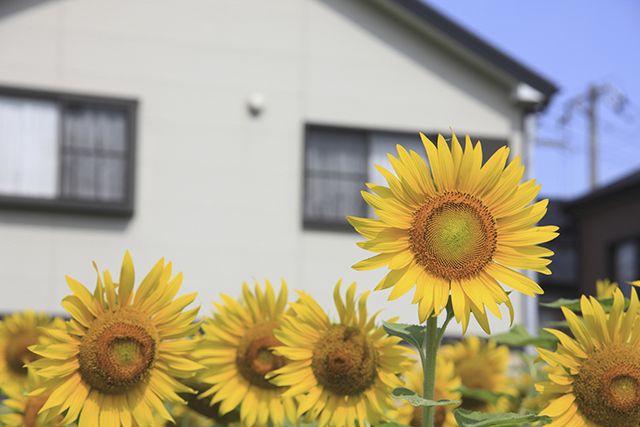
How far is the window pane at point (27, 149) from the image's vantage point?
802cm

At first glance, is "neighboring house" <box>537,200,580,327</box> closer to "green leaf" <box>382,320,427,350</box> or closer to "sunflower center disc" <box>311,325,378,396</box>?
"sunflower center disc" <box>311,325,378,396</box>

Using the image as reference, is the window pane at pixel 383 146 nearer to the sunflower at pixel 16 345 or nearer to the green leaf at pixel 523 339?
the sunflower at pixel 16 345

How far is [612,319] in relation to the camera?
3.65 ft

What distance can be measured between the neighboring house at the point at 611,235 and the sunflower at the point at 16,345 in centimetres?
1820

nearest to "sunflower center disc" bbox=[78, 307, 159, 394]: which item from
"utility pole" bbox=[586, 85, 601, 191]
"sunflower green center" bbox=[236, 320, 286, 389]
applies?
"sunflower green center" bbox=[236, 320, 286, 389]

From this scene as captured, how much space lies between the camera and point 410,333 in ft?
3.51

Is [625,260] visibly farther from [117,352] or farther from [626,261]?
[117,352]

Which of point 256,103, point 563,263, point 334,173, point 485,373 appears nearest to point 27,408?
point 485,373

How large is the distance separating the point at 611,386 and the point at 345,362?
0.52m

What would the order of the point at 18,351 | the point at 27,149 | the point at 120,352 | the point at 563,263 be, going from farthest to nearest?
the point at 563,263, the point at 27,149, the point at 18,351, the point at 120,352

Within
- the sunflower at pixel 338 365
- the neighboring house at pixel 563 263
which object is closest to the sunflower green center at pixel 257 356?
the sunflower at pixel 338 365

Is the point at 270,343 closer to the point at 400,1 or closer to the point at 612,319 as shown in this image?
the point at 612,319

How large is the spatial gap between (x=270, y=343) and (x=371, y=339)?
0.91 feet

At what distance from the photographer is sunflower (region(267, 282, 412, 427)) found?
1283mm
